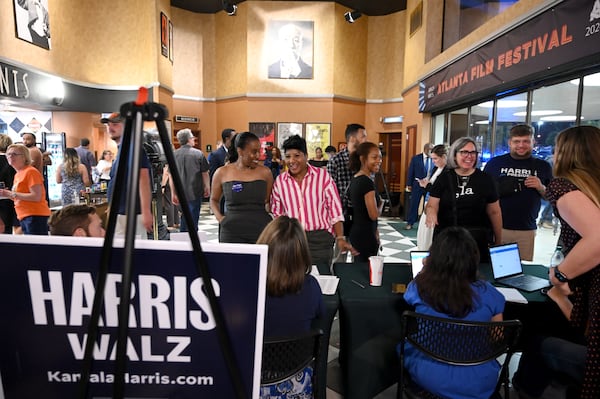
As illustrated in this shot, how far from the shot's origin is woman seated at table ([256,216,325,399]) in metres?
1.60

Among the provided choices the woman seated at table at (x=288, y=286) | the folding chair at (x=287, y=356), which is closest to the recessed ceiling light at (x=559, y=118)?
the woman seated at table at (x=288, y=286)

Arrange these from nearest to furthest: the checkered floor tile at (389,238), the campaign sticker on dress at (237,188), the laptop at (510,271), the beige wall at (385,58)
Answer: the laptop at (510,271) < the campaign sticker on dress at (237,188) < the checkered floor tile at (389,238) < the beige wall at (385,58)

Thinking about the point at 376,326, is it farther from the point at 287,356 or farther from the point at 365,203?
the point at 365,203

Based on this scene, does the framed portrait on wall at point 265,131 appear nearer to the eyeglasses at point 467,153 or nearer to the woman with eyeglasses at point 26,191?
the woman with eyeglasses at point 26,191

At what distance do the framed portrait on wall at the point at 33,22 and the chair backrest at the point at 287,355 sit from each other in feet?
26.0

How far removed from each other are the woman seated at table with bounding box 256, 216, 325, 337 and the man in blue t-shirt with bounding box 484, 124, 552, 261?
2.09m

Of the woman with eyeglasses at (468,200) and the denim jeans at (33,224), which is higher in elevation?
the woman with eyeglasses at (468,200)

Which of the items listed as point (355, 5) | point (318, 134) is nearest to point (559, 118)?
point (318, 134)

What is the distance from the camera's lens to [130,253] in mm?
617

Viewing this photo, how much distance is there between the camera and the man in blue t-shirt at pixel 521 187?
10.1 ft

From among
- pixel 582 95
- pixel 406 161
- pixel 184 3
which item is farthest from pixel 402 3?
pixel 582 95

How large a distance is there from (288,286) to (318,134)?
10049mm

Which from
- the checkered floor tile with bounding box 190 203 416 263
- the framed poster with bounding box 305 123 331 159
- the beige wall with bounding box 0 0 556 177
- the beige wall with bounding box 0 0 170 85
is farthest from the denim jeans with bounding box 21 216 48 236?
the framed poster with bounding box 305 123 331 159

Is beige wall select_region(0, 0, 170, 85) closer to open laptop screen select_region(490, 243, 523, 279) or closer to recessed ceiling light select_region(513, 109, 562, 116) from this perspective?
recessed ceiling light select_region(513, 109, 562, 116)
